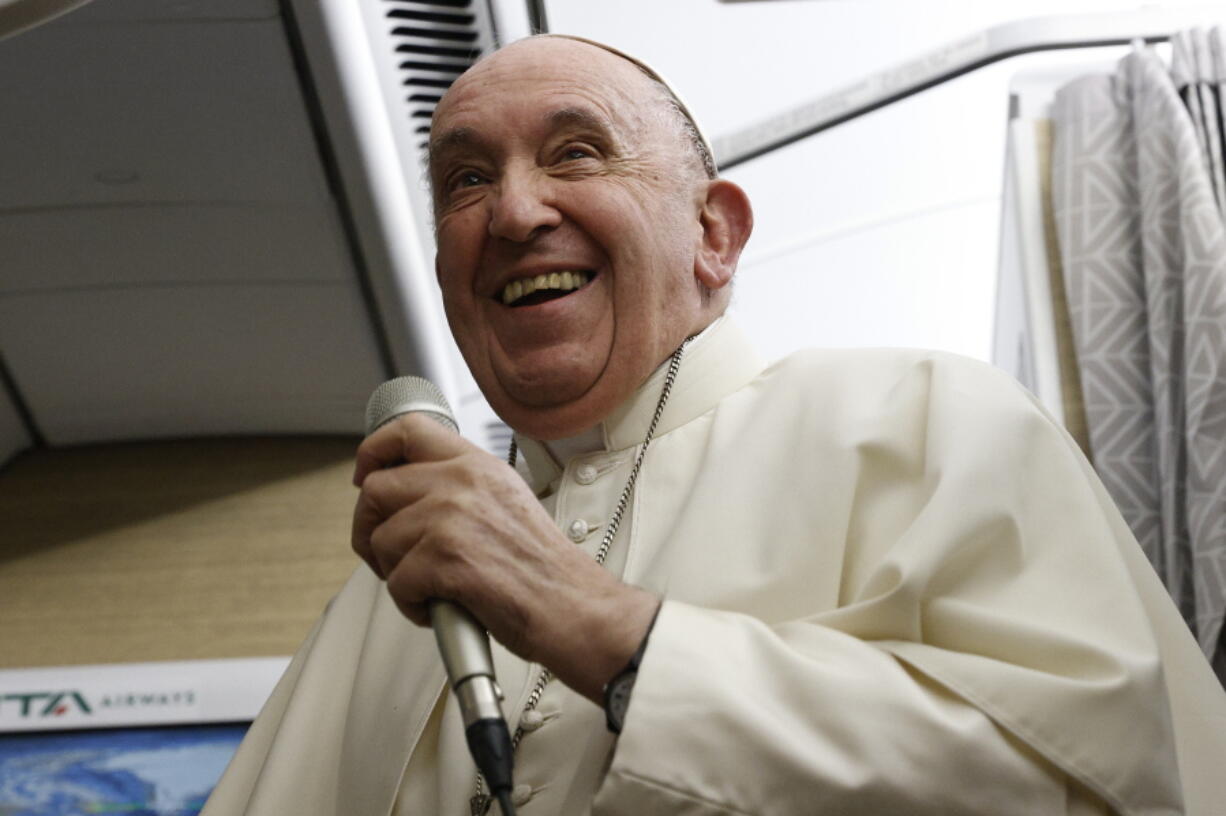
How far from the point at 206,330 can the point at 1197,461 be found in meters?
1.77

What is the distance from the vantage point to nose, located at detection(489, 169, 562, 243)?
1.17 meters

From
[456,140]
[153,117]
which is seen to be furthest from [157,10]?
[456,140]

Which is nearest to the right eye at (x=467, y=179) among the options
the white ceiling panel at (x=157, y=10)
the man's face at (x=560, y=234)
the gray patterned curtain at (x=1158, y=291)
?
the man's face at (x=560, y=234)

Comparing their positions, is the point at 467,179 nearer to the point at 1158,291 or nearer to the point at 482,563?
the point at 482,563

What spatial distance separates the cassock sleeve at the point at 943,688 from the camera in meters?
0.82

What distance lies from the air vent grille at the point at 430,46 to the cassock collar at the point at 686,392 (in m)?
0.97

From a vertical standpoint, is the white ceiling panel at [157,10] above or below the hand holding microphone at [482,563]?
above

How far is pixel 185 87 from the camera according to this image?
200 cm

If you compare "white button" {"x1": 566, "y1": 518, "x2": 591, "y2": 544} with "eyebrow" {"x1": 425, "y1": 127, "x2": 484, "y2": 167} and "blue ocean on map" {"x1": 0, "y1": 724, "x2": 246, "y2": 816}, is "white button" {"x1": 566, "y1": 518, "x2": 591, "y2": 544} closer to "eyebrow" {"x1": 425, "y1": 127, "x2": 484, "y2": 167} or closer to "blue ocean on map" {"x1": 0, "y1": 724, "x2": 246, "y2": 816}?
"eyebrow" {"x1": 425, "y1": 127, "x2": 484, "y2": 167}

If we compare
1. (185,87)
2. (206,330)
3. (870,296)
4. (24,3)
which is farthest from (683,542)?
(870,296)

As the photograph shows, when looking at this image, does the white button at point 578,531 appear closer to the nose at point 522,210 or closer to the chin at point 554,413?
the chin at point 554,413

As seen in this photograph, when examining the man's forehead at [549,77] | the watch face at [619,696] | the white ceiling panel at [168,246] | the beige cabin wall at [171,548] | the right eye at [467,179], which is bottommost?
the beige cabin wall at [171,548]

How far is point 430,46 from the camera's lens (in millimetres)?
2152

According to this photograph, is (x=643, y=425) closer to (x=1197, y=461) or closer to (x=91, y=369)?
(x=1197, y=461)
